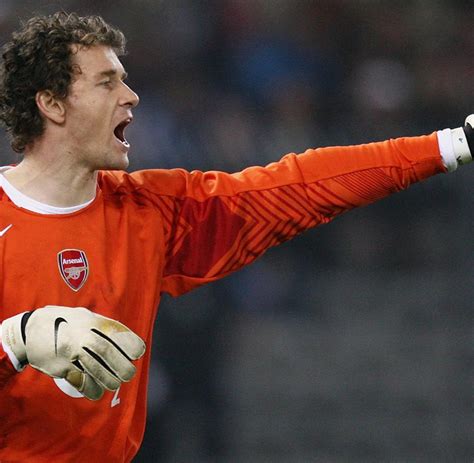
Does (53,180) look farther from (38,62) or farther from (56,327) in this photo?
(56,327)

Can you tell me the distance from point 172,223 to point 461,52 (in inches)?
144

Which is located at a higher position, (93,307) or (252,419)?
(93,307)

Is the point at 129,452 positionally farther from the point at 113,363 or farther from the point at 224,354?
the point at 224,354

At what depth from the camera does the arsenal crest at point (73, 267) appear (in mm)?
2650

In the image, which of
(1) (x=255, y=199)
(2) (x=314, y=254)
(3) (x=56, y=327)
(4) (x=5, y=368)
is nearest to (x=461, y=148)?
(1) (x=255, y=199)

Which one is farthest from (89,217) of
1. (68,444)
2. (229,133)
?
(229,133)

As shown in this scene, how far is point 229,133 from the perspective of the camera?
580cm

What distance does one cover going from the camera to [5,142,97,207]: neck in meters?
2.71

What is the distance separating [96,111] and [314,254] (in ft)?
9.47

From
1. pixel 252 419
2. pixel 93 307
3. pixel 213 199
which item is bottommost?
pixel 252 419

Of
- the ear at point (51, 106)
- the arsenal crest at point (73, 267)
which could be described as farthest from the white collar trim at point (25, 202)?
the ear at point (51, 106)

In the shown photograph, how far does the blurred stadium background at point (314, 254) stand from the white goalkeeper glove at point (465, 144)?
2.70 meters

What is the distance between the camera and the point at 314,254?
552cm

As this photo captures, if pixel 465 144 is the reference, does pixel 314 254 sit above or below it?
below
